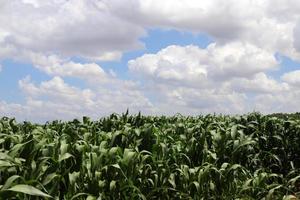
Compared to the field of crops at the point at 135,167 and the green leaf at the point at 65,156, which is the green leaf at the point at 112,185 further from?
the green leaf at the point at 65,156

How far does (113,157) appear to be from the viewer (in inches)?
249

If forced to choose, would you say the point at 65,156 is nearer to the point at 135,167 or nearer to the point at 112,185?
the point at 112,185

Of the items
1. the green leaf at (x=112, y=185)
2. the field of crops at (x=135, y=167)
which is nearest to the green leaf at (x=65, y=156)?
the field of crops at (x=135, y=167)

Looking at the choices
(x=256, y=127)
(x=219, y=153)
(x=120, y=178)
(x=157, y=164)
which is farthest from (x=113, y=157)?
(x=256, y=127)

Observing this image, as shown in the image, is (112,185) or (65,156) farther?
(112,185)

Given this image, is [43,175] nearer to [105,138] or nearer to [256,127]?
[105,138]

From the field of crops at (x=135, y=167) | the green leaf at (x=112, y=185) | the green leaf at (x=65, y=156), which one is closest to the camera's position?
the field of crops at (x=135, y=167)

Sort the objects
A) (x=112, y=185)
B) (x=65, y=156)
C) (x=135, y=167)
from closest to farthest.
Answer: (x=65, y=156) < (x=112, y=185) < (x=135, y=167)

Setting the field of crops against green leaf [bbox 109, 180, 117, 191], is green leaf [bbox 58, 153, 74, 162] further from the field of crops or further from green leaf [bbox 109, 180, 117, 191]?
green leaf [bbox 109, 180, 117, 191]

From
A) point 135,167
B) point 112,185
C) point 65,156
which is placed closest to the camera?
point 65,156

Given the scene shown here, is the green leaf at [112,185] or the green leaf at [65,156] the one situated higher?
the green leaf at [65,156]

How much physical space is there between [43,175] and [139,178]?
162cm

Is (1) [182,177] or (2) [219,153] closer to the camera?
(1) [182,177]

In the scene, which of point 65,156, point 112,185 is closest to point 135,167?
point 112,185
